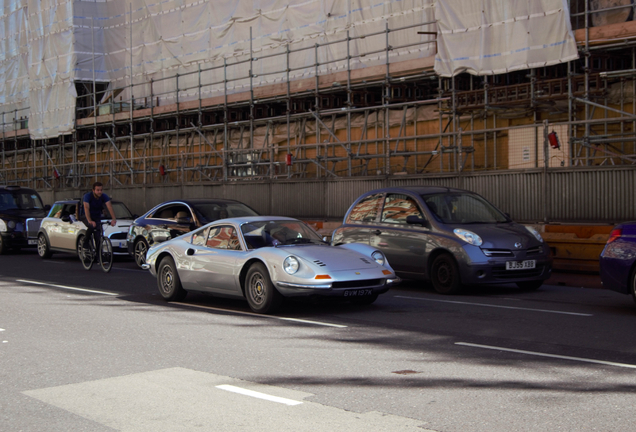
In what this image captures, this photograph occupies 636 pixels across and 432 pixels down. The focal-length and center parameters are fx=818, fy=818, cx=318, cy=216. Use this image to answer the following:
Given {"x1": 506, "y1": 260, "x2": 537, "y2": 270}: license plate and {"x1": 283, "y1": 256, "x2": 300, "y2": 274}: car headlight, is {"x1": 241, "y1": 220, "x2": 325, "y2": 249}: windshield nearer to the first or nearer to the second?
{"x1": 283, "y1": 256, "x2": 300, "y2": 274}: car headlight

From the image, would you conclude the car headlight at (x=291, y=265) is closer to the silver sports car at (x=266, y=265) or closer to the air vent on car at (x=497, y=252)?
the silver sports car at (x=266, y=265)

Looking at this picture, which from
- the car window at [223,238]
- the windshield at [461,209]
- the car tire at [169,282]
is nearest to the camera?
the car window at [223,238]

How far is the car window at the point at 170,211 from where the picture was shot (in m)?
17.1

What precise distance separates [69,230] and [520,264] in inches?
460

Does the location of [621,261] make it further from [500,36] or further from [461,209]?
[500,36]

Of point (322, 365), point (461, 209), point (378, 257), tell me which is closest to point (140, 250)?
point (461, 209)

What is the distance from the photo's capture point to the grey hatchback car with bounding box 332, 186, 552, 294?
11.9 metres

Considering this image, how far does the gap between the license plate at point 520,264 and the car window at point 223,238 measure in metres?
4.02

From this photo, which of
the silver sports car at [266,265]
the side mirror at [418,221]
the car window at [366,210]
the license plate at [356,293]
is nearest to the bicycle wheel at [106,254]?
the silver sports car at [266,265]

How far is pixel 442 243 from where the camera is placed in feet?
40.2

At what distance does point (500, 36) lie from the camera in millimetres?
22109

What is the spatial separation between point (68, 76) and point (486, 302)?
34.9 m

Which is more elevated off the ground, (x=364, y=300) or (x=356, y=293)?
(x=356, y=293)

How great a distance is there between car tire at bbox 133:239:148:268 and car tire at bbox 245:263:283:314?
776 cm
